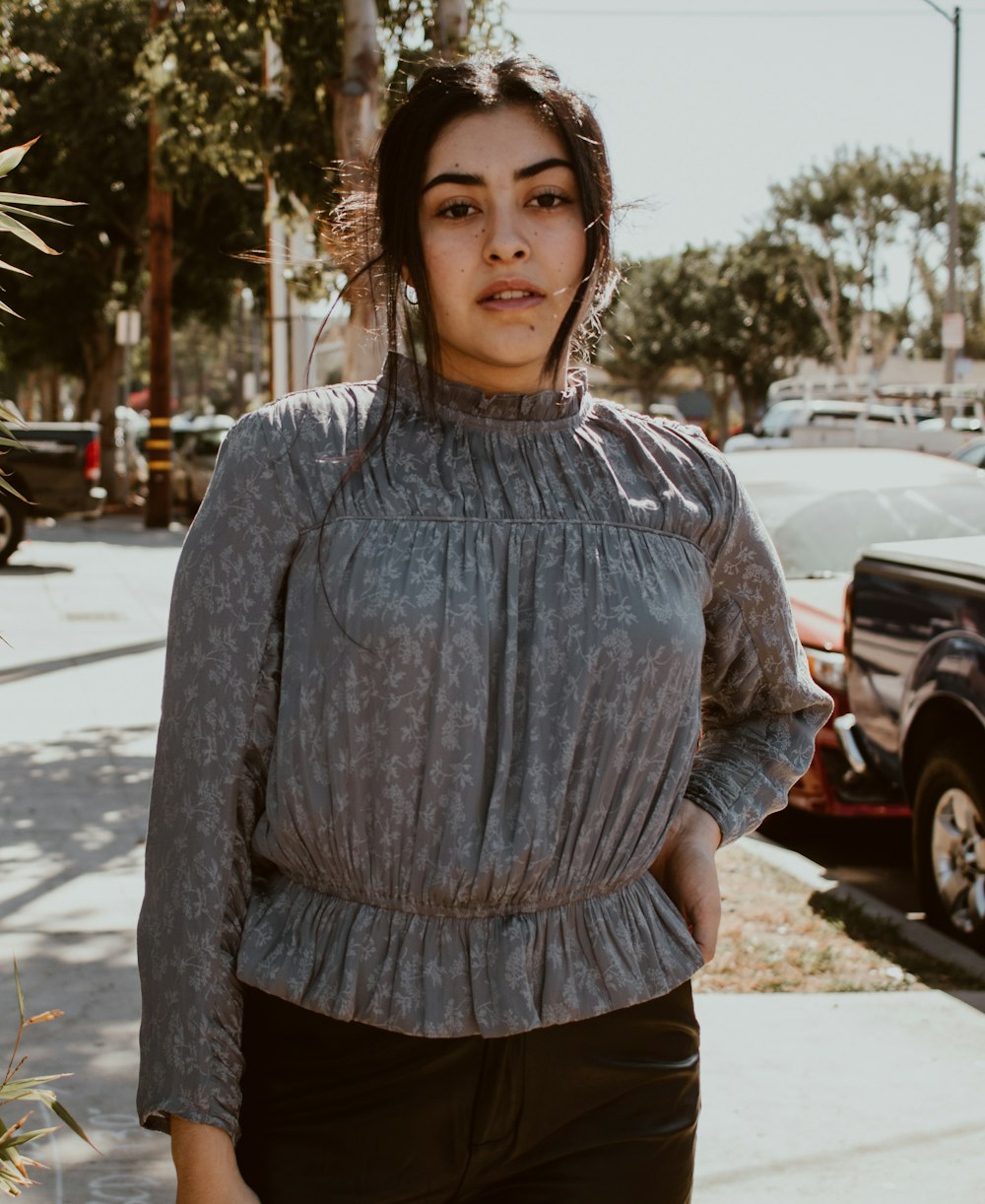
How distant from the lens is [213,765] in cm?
180

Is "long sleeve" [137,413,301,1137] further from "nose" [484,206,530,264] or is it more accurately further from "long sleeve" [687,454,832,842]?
"long sleeve" [687,454,832,842]

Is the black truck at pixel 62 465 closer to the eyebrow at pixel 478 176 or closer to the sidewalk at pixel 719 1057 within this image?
the sidewalk at pixel 719 1057

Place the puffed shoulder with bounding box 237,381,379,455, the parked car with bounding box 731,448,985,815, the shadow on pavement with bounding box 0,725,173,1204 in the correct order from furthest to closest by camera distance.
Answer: the parked car with bounding box 731,448,985,815
the shadow on pavement with bounding box 0,725,173,1204
the puffed shoulder with bounding box 237,381,379,455

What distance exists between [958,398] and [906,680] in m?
30.1

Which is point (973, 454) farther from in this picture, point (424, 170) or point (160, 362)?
point (424, 170)

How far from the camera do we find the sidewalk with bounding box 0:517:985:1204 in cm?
380

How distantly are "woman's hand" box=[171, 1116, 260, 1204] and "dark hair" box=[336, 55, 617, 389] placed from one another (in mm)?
886

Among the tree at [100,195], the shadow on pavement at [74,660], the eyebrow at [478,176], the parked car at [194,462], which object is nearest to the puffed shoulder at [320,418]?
the eyebrow at [478,176]

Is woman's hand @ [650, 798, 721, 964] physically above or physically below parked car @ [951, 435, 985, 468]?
above

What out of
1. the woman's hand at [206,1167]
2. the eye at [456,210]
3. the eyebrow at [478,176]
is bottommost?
the woman's hand at [206,1167]

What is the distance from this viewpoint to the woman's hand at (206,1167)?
1.74m

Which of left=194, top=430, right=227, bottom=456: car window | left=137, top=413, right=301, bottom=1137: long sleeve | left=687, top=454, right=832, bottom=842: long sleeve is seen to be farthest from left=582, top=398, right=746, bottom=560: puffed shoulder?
left=194, top=430, right=227, bottom=456: car window

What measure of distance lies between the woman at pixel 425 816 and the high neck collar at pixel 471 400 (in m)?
0.01

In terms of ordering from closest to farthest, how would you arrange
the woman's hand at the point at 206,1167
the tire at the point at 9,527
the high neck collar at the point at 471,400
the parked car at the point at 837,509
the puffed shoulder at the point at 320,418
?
the woman's hand at the point at 206,1167 → the puffed shoulder at the point at 320,418 → the high neck collar at the point at 471,400 → the parked car at the point at 837,509 → the tire at the point at 9,527
